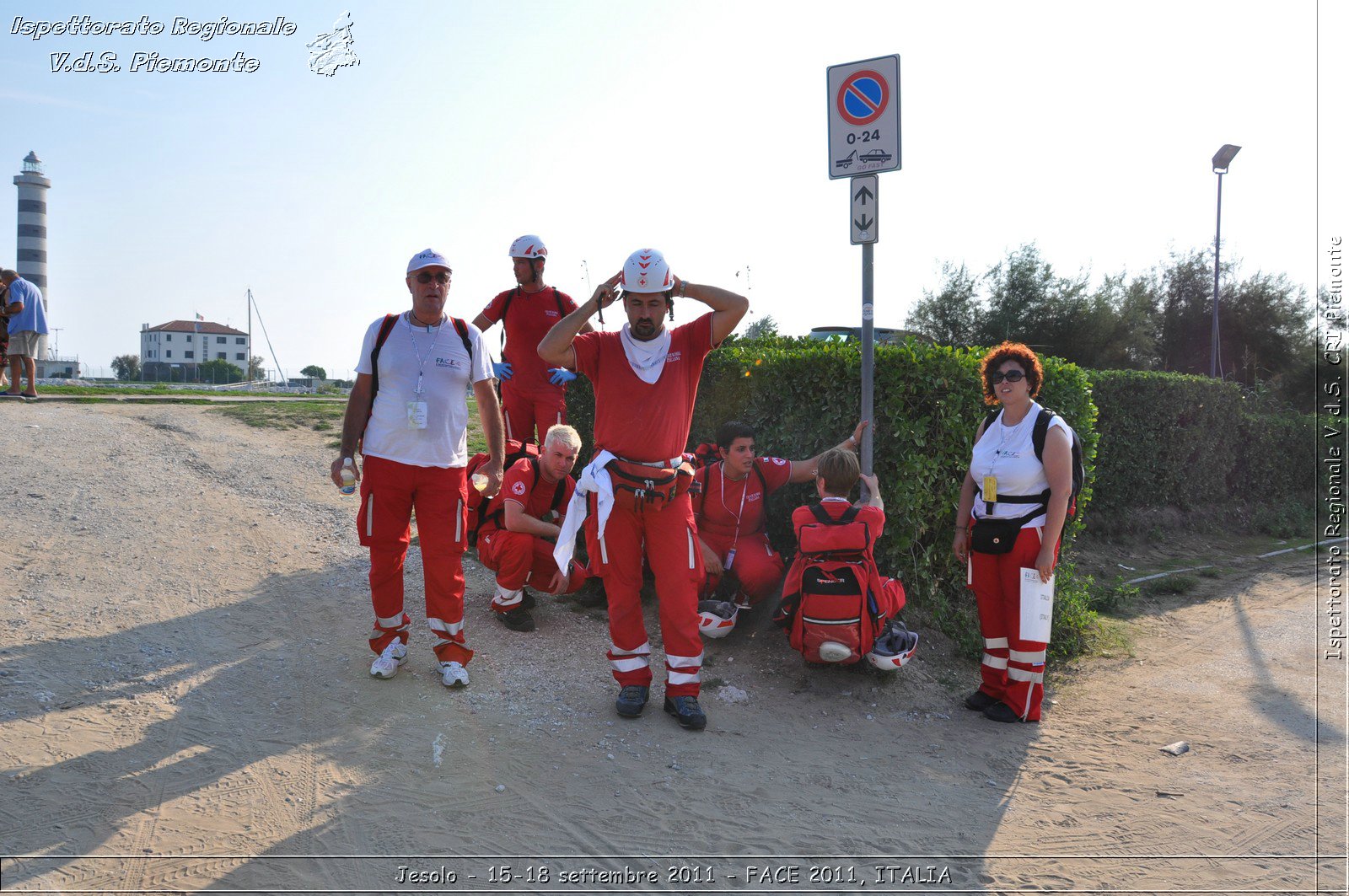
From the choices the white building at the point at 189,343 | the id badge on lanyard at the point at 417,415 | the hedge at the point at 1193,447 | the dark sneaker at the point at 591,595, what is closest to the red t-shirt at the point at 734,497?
the dark sneaker at the point at 591,595

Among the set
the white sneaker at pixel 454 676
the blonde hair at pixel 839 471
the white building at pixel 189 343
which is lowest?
the white sneaker at pixel 454 676

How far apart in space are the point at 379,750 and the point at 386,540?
1.14 meters

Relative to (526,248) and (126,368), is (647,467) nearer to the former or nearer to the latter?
(526,248)

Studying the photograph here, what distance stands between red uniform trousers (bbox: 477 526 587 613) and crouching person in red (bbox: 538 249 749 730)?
1.01 m

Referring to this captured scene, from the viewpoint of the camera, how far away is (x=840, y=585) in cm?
481

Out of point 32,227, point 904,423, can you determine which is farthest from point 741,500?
point 32,227

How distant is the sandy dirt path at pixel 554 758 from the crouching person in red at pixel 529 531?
247mm

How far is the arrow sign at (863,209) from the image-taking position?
192 inches

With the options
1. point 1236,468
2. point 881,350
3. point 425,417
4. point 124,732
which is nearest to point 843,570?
point 881,350

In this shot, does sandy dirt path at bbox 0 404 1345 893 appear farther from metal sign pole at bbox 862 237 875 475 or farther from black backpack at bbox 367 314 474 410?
black backpack at bbox 367 314 474 410

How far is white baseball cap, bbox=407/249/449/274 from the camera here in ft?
15.3

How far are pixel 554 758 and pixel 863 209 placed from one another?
3288 millimetres

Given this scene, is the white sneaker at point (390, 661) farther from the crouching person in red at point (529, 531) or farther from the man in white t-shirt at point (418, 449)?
the crouching person in red at point (529, 531)

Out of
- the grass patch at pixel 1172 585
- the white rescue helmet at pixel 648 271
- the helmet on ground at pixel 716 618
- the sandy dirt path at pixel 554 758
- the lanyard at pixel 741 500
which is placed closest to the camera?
the sandy dirt path at pixel 554 758
